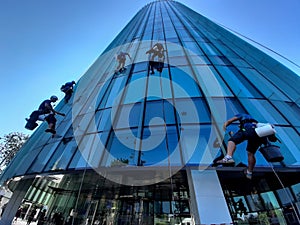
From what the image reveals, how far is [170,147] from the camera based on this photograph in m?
7.00

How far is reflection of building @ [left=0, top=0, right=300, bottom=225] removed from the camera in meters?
6.59

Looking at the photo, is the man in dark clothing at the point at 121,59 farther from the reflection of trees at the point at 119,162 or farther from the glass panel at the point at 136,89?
the reflection of trees at the point at 119,162

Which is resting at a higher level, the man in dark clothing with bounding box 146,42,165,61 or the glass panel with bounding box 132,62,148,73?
the man in dark clothing with bounding box 146,42,165,61

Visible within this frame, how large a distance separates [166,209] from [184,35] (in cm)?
1234

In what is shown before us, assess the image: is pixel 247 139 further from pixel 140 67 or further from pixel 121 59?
pixel 121 59

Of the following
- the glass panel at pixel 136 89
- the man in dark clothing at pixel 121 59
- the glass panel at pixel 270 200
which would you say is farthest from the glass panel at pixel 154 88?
the glass panel at pixel 270 200

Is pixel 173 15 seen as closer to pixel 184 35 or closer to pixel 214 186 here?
pixel 184 35

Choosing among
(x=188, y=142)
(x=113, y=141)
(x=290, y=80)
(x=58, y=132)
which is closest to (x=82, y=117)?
(x=58, y=132)

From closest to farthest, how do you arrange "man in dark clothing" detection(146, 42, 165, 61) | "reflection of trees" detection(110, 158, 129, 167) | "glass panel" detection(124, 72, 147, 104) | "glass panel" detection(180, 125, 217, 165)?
1. "glass panel" detection(180, 125, 217, 165)
2. "reflection of trees" detection(110, 158, 129, 167)
3. "glass panel" detection(124, 72, 147, 104)
4. "man in dark clothing" detection(146, 42, 165, 61)

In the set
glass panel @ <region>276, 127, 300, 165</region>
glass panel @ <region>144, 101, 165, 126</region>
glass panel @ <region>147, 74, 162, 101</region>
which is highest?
glass panel @ <region>147, 74, 162, 101</region>

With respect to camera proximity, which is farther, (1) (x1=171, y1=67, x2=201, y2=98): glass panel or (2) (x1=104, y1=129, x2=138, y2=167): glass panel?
(1) (x1=171, y1=67, x2=201, y2=98): glass panel

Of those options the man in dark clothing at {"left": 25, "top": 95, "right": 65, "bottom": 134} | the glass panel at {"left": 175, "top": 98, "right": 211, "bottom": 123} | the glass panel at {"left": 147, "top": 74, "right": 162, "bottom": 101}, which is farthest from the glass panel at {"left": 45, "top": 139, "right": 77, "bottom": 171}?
the glass panel at {"left": 175, "top": 98, "right": 211, "bottom": 123}

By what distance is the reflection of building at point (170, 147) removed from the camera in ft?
21.6

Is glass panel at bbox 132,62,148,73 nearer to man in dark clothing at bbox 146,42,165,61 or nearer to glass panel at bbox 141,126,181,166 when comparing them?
man in dark clothing at bbox 146,42,165,61
